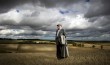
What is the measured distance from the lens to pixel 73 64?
12.5 meters

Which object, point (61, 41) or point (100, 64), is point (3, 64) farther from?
point (100, 64)

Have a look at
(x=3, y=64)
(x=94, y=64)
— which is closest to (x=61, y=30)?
(x=94, y=64)

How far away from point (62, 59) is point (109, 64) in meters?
2.88

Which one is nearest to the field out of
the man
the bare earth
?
the bare earth

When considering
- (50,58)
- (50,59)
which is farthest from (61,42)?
(50,58)

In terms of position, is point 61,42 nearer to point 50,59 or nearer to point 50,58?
point 50,59

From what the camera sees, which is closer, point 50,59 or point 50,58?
point 50,59

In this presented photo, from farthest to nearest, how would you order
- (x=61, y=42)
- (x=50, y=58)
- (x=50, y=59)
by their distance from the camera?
(x=50, y=58)
(x=50, y=59)
(x=61, y=42)

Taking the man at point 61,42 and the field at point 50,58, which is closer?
the man at point 61,42

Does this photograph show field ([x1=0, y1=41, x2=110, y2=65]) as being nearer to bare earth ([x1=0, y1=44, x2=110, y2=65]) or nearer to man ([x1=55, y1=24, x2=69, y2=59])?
bare earth ([x1=0, y1=44, x2=110, y2=65])

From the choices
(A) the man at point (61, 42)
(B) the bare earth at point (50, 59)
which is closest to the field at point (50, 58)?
(B) the bare earth at point (50, 59)

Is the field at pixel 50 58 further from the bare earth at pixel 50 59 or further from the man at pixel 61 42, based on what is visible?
the man at pixel 61 42

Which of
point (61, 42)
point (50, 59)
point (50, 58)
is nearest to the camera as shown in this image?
point (61, 42)

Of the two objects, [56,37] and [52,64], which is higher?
[56,37]
